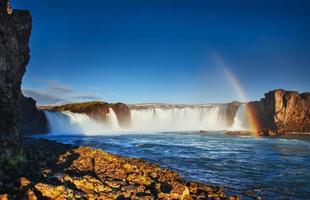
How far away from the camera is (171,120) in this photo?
112 metres

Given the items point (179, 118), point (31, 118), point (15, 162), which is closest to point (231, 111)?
point (179, 118)

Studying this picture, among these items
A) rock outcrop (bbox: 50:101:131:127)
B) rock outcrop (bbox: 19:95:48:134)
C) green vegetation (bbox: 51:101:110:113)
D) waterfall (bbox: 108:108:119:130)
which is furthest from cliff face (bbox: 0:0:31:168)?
waterfall (bbox: 108:108:119:130)

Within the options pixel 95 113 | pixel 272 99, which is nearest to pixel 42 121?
pixel 95 113

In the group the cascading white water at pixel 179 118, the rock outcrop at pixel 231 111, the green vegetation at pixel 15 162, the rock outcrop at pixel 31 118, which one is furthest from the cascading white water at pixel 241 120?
the green vegetation at pixel 15 162

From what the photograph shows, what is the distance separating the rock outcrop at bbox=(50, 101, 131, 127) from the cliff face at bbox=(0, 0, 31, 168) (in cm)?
7069

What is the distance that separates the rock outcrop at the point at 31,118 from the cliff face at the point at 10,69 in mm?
42864

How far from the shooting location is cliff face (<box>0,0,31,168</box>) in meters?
Result: 18.6

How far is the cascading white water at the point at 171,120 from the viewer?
90.0m

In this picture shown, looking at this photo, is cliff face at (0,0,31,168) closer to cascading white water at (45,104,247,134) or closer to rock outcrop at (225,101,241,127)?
cascading white water at (45,104,247,134)

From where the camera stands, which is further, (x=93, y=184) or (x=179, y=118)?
(x=179, y=118)

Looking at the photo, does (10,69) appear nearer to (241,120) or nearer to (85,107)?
(85,107)

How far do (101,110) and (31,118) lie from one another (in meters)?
29.8

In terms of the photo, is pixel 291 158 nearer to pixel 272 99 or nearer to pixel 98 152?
pixel 98 152

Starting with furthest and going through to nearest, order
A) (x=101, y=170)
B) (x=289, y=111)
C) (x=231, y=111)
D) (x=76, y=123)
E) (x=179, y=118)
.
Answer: (x=179, y=118) → (x=231, y=111) → (x=289, y=111) → (x=76, y=123) → (x=101, y=170)
